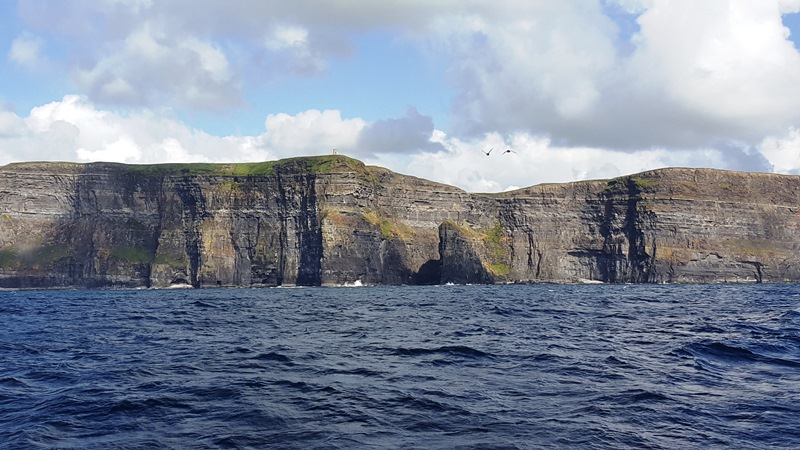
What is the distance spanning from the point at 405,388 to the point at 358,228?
144564 millimetres

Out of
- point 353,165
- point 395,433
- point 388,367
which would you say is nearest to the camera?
point 395,433

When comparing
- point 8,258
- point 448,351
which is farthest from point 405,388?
point 8,258

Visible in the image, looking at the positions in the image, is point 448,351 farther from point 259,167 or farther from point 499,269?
point 259,167

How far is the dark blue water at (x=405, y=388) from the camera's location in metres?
13.7

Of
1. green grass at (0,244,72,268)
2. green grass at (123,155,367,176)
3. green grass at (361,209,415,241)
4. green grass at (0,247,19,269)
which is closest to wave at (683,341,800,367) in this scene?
green grass at (361,209,415,241)

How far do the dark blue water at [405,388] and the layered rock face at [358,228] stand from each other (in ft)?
421

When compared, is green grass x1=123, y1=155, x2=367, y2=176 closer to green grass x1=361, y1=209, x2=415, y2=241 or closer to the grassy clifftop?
the grassy clifftop

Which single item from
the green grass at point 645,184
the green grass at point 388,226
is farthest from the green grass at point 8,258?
the green grass at point 645,184

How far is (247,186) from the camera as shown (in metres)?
178

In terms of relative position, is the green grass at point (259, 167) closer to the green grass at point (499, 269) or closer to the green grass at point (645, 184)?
the green grass at point (499, 269)

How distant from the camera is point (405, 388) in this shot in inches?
736

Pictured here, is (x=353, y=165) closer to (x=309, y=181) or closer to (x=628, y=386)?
(x=309, y=181)

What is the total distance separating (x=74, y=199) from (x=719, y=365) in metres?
192

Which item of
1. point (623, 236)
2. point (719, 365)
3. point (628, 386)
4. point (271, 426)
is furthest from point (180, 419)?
point (623, 236)
